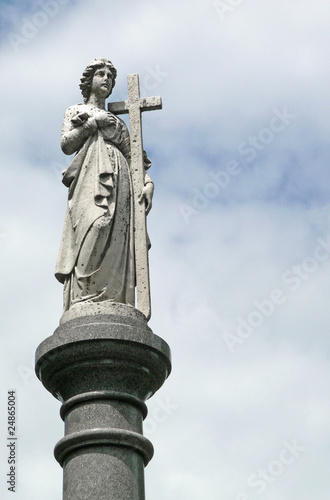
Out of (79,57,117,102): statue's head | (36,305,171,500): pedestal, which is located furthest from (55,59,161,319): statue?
(36,305,171,500): pedestal

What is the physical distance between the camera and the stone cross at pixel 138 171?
10312 mm

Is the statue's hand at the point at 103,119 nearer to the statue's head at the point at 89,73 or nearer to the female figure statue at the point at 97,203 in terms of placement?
the female figure statue at the point at 97,203

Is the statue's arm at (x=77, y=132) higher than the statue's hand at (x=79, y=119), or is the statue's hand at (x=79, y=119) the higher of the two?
the statue's hand at (x=79, y=119)

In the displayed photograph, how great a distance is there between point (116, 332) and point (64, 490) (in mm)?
1695

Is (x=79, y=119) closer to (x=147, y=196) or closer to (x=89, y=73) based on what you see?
(x=89, y=73)

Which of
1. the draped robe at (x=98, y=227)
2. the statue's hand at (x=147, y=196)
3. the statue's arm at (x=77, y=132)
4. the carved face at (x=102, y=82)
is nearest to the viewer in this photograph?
the draped robe at (x=98, y=227)

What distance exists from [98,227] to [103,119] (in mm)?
1727

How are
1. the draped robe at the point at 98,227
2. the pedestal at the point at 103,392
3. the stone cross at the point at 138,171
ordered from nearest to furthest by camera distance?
the pedestal at the point at 103,392 → the draped robe at the point at 98,227 → the stone cross at the point at 138,171

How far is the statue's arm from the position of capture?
11.0 meters

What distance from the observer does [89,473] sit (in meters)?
8.59

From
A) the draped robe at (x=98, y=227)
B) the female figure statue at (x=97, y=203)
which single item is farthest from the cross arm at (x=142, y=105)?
the draped robe at (x=98, y=227)

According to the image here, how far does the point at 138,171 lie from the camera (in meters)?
11.1

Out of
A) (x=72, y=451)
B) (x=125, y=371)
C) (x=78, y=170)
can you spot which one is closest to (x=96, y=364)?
(x=125, y=371)

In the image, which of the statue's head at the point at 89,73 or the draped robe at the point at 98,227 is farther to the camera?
the statue's head at the point at 89,73
